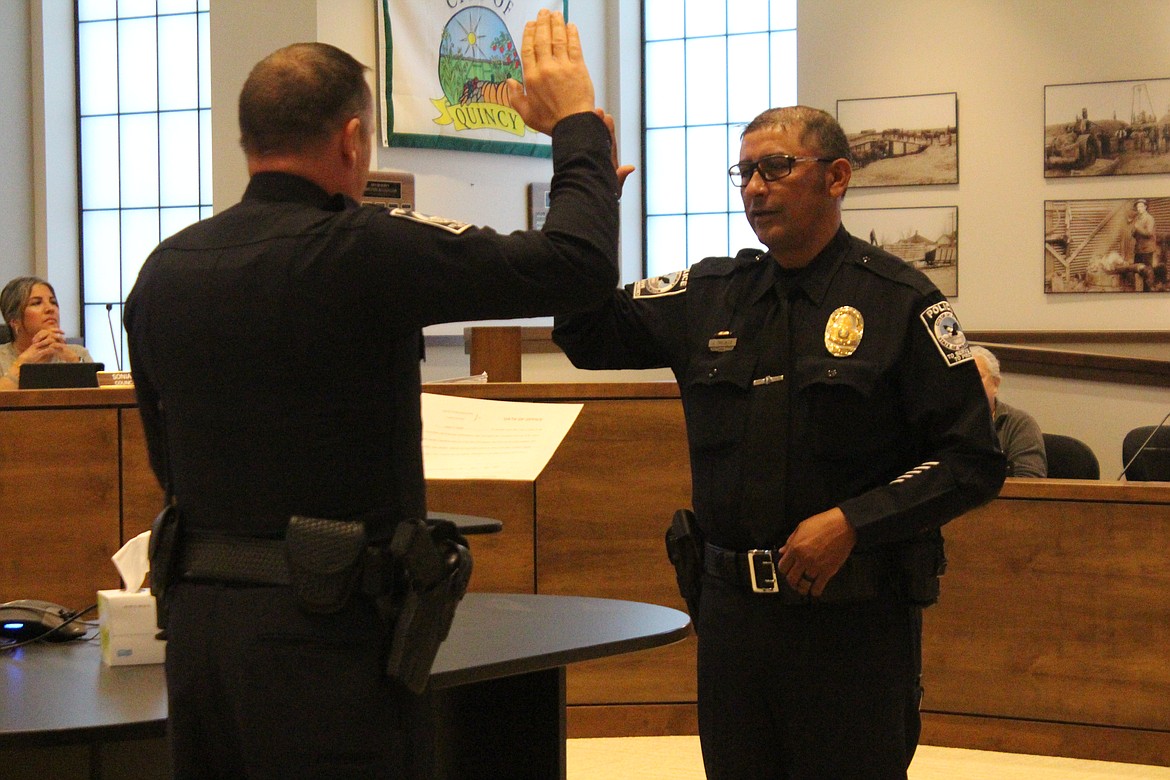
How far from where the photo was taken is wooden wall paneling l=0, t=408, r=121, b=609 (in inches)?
130

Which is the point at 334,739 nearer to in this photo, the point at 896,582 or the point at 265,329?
the point at 265,329

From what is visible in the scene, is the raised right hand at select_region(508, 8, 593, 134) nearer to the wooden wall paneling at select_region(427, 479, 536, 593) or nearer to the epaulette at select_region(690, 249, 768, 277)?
the epaulette at select_region(690, 249, 768, 277)

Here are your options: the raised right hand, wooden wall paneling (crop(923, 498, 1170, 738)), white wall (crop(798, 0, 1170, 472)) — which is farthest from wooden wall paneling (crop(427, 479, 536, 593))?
white wall (crop(798, 0, 1170, 472))

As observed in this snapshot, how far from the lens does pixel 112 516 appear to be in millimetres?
3365

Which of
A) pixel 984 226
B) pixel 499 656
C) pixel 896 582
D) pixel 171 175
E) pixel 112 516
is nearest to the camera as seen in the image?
pixel 499 656

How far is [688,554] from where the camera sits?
80.4 inches

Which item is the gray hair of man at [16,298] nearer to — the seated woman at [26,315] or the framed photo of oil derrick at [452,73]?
the seated woman at [26,315]

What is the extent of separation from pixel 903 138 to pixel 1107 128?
3.46 ft

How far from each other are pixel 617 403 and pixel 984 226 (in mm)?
4036

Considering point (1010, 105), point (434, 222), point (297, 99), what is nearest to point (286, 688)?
point (434, 222)

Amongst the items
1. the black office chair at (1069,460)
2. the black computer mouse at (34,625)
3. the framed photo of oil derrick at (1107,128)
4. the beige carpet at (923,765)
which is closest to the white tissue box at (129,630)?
the black computer mouse at (34,625)

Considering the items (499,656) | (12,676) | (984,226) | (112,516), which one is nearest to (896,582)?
(499,656)

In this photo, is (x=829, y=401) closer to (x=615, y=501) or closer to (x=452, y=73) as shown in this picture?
(x=615, y=501)

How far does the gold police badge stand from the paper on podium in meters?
0.49
